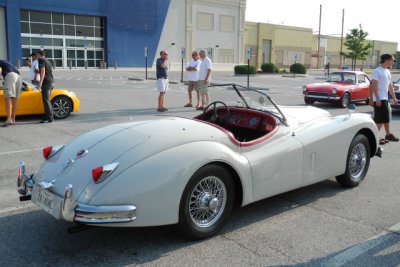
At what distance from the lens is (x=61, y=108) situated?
1141 centimetres

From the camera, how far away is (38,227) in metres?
4.13

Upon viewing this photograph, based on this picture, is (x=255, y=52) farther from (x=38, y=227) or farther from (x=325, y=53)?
(x=38, y=227)

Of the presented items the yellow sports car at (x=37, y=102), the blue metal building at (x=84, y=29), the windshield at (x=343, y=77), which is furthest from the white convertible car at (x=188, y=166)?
the blue metal building at (x=84, y=29)

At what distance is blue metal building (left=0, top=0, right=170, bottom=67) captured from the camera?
1656 inches

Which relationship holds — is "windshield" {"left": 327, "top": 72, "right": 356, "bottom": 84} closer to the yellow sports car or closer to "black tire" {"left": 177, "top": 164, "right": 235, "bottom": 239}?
the yellow sports car

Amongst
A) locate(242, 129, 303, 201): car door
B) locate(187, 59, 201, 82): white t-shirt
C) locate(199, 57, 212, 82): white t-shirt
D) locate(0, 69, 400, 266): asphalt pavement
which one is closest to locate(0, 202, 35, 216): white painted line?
locate(0, 69, 400, 266): asphalt pavement

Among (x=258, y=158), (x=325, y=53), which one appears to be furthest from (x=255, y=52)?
(x=258, y=158)

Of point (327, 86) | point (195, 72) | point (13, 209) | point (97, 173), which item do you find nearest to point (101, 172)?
point (97, 173)

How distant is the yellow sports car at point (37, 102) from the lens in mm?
10805

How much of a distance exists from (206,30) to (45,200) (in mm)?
55781

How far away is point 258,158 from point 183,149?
0.90 m

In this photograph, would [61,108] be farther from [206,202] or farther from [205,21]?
[205,21]

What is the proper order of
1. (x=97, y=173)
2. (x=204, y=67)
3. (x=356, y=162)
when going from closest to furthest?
(x=97, y=173) → (x=356, y=162) → (x=204, y=67)

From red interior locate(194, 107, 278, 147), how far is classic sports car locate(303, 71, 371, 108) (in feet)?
36.7
